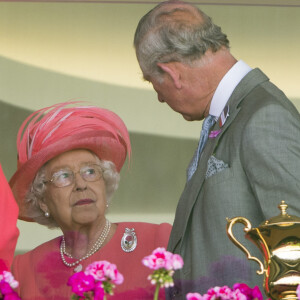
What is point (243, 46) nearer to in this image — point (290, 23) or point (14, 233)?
point (290, 23)

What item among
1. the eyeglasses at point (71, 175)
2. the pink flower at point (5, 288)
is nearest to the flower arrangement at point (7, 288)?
the pink flower at point (5, 288)

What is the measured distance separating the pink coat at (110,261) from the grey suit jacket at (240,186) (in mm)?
419

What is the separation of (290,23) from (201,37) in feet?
4.14

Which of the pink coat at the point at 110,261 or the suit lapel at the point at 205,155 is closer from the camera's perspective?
the suit lapel at the point at 205,155

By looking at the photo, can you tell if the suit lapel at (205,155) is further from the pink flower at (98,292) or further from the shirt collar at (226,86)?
the pink flower at (98,292)

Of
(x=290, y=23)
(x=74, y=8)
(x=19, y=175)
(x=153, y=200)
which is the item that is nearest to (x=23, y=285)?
(x=19, y=175)

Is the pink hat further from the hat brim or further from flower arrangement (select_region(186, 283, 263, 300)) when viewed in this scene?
flower arrangement (select_region(186, 283, 263, 300))

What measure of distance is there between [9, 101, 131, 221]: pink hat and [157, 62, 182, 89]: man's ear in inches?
25.5

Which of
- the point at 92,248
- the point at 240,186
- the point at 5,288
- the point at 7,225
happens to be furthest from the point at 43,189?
the point at 5,288

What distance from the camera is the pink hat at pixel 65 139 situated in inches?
112

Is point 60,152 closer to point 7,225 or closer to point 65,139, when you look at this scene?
point 65,139

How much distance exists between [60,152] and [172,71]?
72cm

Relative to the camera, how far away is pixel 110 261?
264cm

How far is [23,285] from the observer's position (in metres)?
2.71
